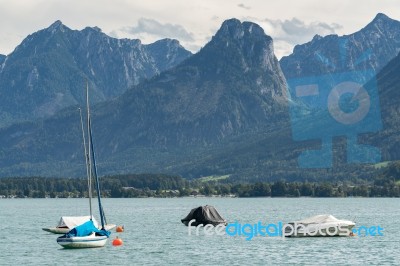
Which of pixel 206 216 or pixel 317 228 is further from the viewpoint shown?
pixel 206 216

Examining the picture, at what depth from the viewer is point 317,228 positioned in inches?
5310

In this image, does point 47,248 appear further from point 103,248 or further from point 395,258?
point 395,258

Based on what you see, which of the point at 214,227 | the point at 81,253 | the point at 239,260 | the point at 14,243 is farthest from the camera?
the point at 214,227

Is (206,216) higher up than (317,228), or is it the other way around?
(206,216)

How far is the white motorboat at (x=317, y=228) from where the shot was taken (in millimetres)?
134375

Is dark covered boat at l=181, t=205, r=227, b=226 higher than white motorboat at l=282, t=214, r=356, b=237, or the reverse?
dark covered boat at l=181, t=205, r=227, b=226

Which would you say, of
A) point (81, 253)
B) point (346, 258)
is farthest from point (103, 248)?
point (346, 258)

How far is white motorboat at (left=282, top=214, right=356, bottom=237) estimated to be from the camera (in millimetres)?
134375

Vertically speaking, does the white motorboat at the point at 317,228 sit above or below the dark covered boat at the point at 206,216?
below

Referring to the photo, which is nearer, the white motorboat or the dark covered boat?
the white motorboat

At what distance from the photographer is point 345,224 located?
137 m

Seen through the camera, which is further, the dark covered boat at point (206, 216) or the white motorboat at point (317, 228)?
the dark covered boat at point (206, 216)

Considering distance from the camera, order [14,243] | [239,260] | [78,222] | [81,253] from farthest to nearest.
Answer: [78,222], [14,243], [81,253], [239,260]

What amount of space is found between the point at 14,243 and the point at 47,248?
36.7ft
